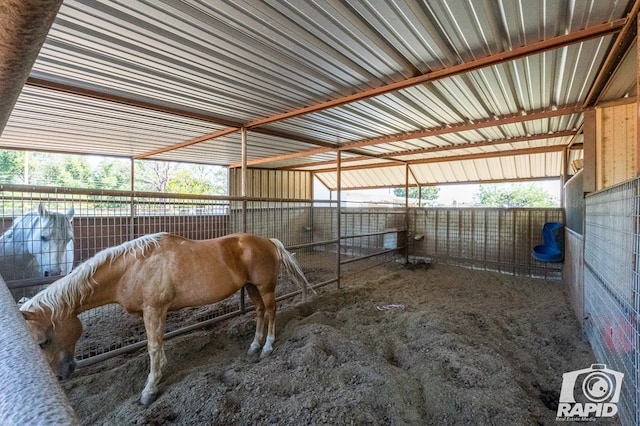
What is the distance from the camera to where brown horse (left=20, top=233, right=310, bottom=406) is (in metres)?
1.79

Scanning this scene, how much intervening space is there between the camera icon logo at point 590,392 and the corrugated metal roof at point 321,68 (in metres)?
2.36

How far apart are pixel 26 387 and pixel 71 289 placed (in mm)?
2059

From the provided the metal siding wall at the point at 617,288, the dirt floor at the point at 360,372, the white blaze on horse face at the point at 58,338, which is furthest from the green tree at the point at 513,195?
the white blaze on horse face at the point at 58,338

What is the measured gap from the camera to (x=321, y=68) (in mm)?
2604

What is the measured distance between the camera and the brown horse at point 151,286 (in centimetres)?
179

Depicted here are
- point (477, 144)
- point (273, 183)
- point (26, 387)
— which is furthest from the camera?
point (273, 183)

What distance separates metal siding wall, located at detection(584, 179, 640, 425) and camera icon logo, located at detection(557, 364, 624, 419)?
0.08 metres

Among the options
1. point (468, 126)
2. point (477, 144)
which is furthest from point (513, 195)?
point (468, 126)

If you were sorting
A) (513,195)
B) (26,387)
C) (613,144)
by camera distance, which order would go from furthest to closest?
1. (513,195)
2. (613,144)
3. (26,387)

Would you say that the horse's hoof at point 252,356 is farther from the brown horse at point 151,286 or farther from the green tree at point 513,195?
the green tree at point 513,195

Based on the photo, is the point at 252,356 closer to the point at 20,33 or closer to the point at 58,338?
Answer: the point at 58,338

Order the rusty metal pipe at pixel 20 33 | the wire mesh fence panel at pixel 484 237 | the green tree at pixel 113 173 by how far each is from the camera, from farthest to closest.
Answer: the green tree at pixel 113 173 < the wire mesh fence panel at pixel 484 237 < the rusty metal pipe at pixel 20 33

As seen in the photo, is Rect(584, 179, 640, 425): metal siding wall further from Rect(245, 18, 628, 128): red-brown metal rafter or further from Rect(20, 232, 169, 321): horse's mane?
Rect(20, 232, 169, 321): horse's mane

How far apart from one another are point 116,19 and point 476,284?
19.0 feet
